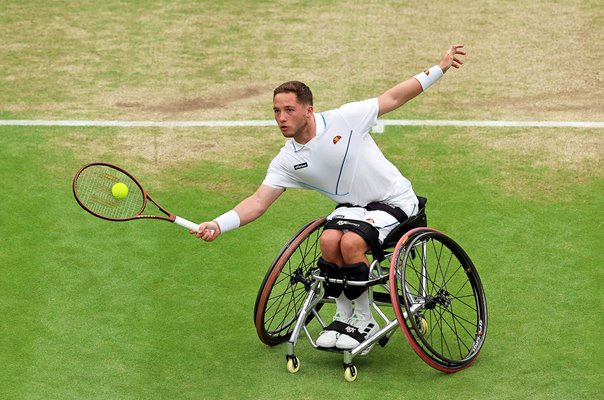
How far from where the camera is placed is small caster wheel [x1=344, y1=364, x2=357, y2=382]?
8602 millimetres

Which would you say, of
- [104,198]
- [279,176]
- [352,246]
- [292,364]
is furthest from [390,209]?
[104,198]

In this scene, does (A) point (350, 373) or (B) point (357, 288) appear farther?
(B) point (357, 288)

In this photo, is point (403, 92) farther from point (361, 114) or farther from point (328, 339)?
point (328, 339)

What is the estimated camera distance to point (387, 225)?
888 centimetres

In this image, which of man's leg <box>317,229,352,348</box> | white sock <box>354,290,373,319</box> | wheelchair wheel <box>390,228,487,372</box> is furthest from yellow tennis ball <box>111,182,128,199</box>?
wheelchair wheel <box>390,228,487,372</box>

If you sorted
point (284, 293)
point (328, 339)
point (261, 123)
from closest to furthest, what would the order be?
1. point (328, 339)
2. point (284, 293)
3. point (261, 123)

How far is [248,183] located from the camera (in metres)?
11.7

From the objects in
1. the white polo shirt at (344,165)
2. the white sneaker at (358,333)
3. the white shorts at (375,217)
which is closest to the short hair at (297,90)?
the white polo shirt at (344,165)

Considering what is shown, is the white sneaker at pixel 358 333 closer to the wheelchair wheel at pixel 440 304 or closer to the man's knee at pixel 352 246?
the wheelchair wheel at pixel 440 304

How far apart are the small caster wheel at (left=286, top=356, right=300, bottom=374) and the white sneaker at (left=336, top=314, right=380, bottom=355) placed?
0.29 metres

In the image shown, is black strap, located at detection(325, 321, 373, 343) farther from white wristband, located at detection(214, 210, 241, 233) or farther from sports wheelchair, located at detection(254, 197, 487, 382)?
white wristband, located at detection(214, 210, 241, 233)

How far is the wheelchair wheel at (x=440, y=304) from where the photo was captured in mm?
8367

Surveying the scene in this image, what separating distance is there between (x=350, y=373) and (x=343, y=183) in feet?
4.16

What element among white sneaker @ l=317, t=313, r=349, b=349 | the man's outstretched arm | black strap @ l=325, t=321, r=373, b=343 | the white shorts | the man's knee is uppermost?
the man's outstretched arm
